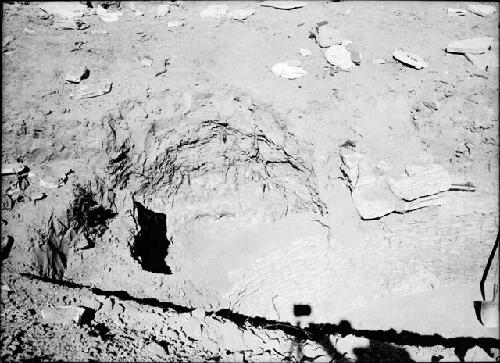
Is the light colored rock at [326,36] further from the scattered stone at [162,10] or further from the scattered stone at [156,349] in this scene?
the scattered stone at [156,349]

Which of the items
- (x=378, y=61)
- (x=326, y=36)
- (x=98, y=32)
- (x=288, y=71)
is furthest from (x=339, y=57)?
(x=98, y=32)

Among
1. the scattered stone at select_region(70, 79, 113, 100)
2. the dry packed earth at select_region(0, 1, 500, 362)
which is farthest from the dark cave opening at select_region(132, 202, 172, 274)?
the scattered stone at select_region(70, 79, 113, 100)

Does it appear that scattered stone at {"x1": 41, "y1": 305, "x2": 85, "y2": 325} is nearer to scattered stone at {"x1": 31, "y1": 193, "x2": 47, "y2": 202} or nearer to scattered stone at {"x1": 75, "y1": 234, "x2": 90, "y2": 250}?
scattered stone at {"x1": 75, "y1": 234, "x2": 90, "y2": 250}

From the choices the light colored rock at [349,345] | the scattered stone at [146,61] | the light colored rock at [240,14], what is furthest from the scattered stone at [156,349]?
the light colored rock at [240,14]

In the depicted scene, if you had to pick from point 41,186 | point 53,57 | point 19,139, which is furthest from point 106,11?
point 41,186

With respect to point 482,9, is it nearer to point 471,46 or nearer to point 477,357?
point 471,46

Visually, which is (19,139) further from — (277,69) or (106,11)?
(277,69)
